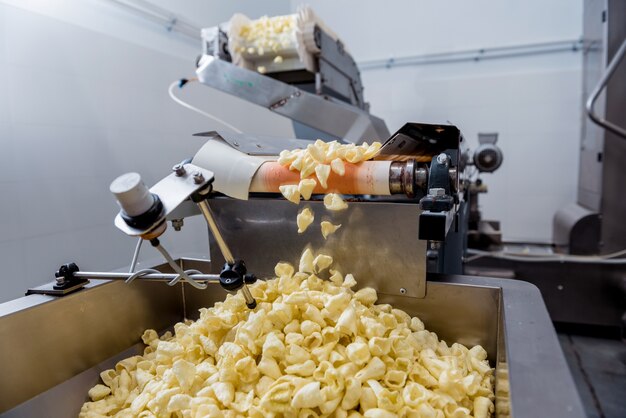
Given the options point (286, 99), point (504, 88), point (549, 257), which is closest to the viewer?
point (286, 99)

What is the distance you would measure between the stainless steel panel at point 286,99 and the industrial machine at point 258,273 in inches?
31.9

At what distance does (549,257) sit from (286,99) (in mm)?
1602

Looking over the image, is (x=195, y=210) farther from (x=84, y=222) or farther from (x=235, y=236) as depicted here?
(x=84, y=222)

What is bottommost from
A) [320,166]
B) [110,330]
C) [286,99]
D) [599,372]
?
[599,372]

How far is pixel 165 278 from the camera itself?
688 mm

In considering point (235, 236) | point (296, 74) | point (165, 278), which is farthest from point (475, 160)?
point (165, 278)

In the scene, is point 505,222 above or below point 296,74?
below

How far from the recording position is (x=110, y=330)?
2.77 feet

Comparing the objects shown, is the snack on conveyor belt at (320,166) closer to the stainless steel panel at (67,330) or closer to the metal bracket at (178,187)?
the metal bracket at (178,187)

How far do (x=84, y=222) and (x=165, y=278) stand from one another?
1.40 m

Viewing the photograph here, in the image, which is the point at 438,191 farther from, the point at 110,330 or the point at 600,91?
the point at 600,91

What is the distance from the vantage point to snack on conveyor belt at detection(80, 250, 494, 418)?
580 millimetres

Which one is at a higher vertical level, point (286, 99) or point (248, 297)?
point (286, 99)

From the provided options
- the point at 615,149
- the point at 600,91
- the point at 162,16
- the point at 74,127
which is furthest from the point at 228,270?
the point at 615,149
